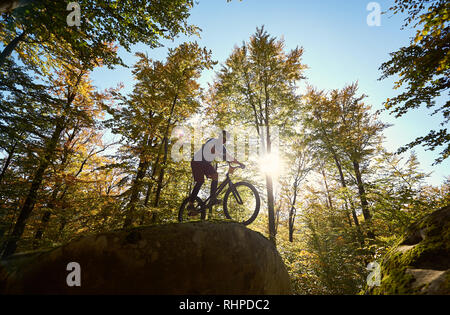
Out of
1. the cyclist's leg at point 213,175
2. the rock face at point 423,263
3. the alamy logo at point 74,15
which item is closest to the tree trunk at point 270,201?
the cyclist's leg at point 213,175

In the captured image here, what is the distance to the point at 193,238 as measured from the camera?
2.83 m

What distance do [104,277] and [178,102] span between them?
850 centimetres

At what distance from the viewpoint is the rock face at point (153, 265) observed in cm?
208

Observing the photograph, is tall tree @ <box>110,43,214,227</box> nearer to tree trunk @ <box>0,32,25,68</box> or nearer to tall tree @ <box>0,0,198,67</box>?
tall tree @ <box>0,0,198,67</box>

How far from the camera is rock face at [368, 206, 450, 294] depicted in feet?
5.26

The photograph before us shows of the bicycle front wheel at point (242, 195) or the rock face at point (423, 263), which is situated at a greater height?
the bicycle front wheel at point (242, 195)

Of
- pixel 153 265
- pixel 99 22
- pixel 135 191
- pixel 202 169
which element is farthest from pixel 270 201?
pixel 99 22

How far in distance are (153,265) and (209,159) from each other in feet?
10.3

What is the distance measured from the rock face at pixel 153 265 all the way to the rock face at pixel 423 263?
1917 mm

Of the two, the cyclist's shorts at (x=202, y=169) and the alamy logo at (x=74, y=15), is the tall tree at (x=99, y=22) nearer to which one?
the alamy logo at (x=74, y=15)

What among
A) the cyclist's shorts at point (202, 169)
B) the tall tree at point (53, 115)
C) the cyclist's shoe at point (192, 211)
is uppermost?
the tall tree at point (53, 115)

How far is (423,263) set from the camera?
1895 mm

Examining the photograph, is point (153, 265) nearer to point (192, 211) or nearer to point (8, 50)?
point (192, 211)
